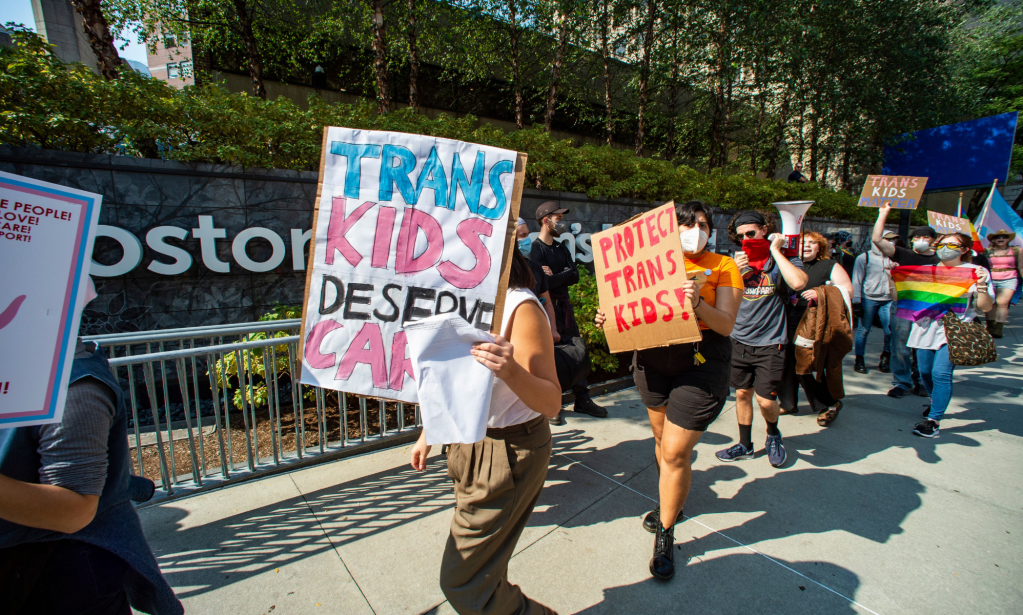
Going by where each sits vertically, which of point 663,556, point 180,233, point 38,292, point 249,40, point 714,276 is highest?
point 249,40

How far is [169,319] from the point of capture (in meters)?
5.23

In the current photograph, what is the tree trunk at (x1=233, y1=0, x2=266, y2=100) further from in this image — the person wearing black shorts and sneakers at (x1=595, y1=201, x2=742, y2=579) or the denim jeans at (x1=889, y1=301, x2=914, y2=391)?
the denim jeans at (x1=889, y1=301, x2=914, y2=391)

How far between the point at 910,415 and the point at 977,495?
5.86 feet

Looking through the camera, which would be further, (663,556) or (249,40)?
(249,40)

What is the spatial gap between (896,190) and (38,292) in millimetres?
9250

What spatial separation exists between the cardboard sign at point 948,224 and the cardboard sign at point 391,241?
7.39 meters

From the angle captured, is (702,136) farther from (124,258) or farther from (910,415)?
(124,258)

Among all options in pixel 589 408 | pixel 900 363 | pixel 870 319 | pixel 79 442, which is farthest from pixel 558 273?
pixel 870 319

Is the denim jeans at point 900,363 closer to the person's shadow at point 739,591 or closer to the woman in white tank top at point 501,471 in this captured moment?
the person's shadow at point 739,591

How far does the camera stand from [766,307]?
3797mm

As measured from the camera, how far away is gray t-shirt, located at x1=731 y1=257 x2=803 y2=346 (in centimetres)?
377

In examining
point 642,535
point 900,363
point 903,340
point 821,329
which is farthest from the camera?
point 900,363

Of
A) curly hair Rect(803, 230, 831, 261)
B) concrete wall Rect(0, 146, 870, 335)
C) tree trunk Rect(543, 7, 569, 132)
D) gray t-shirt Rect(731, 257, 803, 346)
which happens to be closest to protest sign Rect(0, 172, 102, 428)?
gray t-shirt Rect(731, 257, 803, 346)

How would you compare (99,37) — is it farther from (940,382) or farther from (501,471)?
(940,382)
